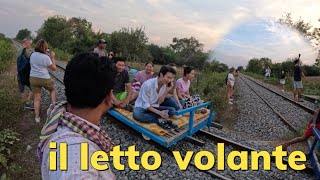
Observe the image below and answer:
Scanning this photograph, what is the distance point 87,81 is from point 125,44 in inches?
1278

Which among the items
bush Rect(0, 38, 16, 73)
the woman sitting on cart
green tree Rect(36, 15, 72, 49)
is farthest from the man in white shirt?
green tree Rect(36, 15, 72, 49)

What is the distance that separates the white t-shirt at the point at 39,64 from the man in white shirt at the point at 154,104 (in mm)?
2100

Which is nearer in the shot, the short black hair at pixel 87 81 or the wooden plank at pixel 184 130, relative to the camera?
the short black hair at pixel 87 81

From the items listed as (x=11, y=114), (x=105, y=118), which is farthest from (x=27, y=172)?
(x=105, y=118)

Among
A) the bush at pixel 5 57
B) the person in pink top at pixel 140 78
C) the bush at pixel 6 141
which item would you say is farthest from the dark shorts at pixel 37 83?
the bush at pixel 5 57

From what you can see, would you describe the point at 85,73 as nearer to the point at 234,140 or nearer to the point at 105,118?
the point at 105,118

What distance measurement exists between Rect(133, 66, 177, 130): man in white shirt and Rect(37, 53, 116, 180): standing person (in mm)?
4375

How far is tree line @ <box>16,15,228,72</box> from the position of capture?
33022 mm

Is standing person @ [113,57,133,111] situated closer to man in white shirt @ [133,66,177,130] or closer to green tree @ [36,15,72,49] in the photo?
man in white shirt @ [133,66,177,130]

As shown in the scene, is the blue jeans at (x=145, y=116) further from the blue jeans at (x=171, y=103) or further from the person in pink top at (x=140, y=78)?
the person in pink top at (x=140, y=78)

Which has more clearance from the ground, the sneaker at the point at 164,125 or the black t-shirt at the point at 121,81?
the black t-shirt at the point at 121,81

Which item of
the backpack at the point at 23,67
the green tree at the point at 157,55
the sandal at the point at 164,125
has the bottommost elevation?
the sandal at the point at 164,125

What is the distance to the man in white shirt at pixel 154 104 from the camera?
581cm

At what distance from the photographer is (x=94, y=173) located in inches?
45.3
